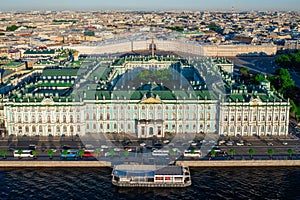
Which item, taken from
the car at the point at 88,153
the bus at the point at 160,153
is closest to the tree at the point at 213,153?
the bus at the point at 160,153

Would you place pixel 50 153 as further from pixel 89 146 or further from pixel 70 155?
pixel 89 146

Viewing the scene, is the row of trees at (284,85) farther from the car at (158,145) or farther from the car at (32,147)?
the car at (32,147)

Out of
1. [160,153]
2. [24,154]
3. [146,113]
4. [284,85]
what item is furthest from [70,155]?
[284,85]

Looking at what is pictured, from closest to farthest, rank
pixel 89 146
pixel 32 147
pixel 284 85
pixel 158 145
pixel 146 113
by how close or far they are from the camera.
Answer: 1. pixel 32 147
2. pixel 89 146
3. pixel 158 145
4. pixel 146 113
5. pixel 284 85

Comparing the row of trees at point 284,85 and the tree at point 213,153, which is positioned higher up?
the row of trees at point 284,85

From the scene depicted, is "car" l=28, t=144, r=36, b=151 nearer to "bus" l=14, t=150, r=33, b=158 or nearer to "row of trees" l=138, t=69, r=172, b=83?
"bus" l=14, t=150, r=33, b=158

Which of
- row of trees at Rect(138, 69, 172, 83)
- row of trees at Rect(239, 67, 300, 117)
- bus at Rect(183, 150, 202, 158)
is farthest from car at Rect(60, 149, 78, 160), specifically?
row of trees at Rect(138, 69, 172, 83)

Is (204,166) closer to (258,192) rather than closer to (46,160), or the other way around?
(258,192)

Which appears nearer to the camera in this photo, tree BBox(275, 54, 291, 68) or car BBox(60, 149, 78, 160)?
car BBox(60, 149, 78, 160)

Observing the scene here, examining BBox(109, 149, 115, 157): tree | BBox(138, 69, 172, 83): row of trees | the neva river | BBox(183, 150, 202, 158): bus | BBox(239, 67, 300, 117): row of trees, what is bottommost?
the neva river
